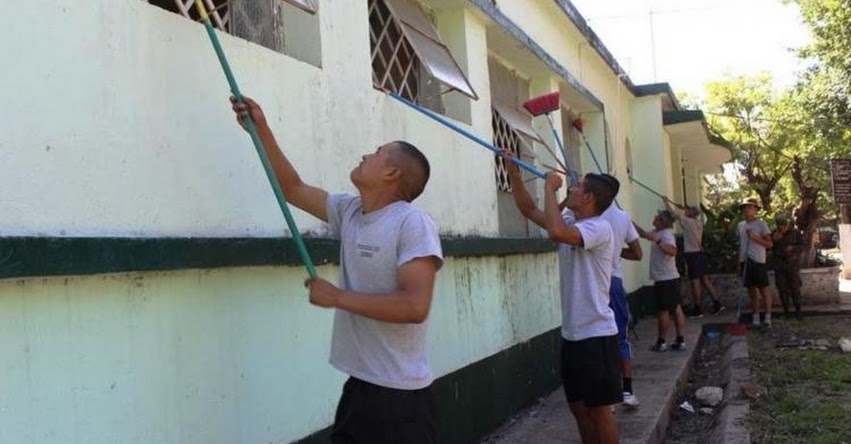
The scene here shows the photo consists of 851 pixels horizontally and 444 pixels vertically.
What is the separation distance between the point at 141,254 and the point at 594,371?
2306 mm

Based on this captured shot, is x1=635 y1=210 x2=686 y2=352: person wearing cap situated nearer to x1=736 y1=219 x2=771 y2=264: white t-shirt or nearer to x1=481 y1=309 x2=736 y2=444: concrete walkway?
x1=481 y1=309 x2=736 y2=444: concrete walkway

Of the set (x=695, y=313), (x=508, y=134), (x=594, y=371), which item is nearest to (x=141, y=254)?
(x=594, y=371)

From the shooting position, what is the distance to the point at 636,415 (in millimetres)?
5590

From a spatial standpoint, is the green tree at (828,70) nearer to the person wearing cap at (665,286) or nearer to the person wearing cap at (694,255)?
the person wearing cap at (694,255)

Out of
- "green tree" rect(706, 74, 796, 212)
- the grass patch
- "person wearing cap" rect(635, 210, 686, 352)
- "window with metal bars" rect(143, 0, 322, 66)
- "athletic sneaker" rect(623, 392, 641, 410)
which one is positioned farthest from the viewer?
"green tree" rect(706, 74, 796, 212)

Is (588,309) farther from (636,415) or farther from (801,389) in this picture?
(801,389)

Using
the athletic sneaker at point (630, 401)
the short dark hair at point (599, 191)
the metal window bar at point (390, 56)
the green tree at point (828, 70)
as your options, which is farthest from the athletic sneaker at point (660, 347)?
the green tree at point (828, 70)

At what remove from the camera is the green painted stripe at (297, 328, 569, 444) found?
463 cm

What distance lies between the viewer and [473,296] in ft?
17.3

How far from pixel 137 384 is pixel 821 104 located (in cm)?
1729

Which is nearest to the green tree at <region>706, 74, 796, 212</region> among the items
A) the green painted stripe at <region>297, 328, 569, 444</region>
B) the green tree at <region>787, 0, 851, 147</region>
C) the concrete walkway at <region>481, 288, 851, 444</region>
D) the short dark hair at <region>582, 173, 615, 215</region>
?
the green tree at <region>787, 0, 851, 147</region>

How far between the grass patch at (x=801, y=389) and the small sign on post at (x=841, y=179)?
20.4 feet

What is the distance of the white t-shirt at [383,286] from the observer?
2436 mm

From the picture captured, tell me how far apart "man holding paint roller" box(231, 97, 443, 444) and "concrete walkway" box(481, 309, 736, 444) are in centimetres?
272
